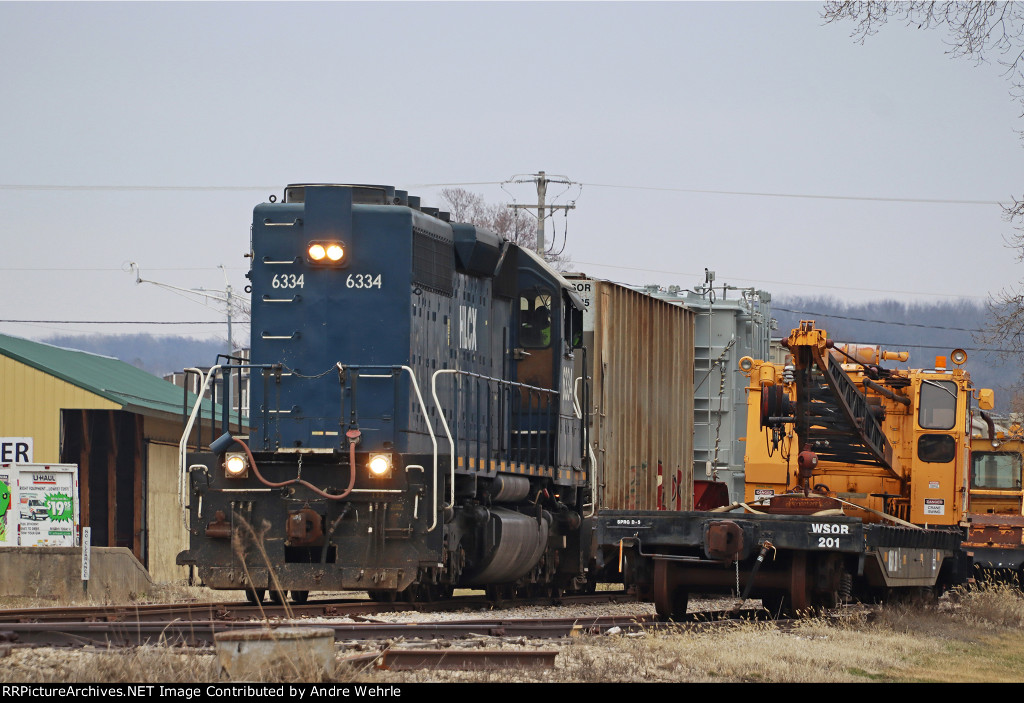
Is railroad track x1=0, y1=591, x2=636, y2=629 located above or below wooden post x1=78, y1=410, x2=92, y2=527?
below

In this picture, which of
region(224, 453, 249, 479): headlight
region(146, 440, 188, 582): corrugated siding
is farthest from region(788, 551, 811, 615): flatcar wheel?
region(146, 440, 188, 582): corrugated siding

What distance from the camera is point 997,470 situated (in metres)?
23.2

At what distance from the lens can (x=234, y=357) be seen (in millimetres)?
14031

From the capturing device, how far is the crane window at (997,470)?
23.0m

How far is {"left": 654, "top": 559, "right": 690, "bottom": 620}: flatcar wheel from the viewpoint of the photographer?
13.2 metres

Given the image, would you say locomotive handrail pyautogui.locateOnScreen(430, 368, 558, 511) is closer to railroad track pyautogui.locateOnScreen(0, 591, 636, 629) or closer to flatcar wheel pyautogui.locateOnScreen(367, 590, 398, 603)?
railroad track pyautogui.locateOnScreen(0, 591, 636, 629)

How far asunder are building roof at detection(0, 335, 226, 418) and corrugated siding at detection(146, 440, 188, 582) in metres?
1.05

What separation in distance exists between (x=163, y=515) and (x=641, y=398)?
401 inches

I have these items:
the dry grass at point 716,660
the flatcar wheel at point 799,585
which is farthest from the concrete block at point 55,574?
the flatcar wheel at point 799,585

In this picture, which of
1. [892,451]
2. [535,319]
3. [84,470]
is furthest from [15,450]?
[892,451]

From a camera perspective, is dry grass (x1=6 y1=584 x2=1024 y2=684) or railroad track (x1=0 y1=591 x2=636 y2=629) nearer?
dry grass (x1=6 y1=584 x2=1024 y2=684)

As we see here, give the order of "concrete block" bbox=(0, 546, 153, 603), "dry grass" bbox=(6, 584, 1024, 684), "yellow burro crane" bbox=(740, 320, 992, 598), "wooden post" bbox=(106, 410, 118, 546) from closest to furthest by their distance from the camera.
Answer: "dry grass" bbox=(6, 584, 1024, 684) < "yellow burro crane" bbox=(740, 320, 992, 598) < "concrete block" bbox=(0, 546, 153, 603) < "wooden post" bbox=(106, 410, 118, 546)

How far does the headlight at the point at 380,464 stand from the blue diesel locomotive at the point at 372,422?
1 centimetres

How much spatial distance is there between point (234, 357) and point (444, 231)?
2676mm
